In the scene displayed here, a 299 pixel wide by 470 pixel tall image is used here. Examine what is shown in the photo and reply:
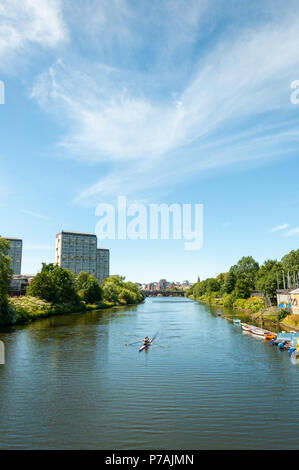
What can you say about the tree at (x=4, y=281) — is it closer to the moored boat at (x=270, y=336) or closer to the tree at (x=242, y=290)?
the moored boat at (x=270, y=336)

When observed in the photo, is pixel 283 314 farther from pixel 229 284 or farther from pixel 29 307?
pixel 229 284

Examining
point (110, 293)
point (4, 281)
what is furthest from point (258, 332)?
point (110, 293)

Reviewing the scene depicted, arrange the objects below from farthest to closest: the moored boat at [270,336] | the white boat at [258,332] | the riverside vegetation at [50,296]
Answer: the riverside vegetation at [50,296], the white boat at [258,332], the moored boat at [270,336]

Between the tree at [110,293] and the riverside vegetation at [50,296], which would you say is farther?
the tree at [110,293]

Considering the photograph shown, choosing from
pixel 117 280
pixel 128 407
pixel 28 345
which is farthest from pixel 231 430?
pixel 117 280

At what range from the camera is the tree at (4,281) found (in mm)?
55941

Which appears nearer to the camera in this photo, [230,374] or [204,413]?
[204,413]

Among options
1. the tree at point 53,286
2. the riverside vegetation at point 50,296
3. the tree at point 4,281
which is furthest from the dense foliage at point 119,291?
the tree at point 4,281

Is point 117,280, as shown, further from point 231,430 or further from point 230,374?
point 231,430

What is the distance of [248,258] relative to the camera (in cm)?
19238

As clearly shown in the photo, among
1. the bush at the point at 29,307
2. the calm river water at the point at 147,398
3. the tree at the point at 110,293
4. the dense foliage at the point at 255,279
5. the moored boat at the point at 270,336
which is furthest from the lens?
the tree at the point at 110,293

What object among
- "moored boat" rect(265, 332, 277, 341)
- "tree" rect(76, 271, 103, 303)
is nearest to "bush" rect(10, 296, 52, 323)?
"tree" rect(76, 271, 103, 303)

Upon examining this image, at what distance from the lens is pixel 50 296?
91812 mm
